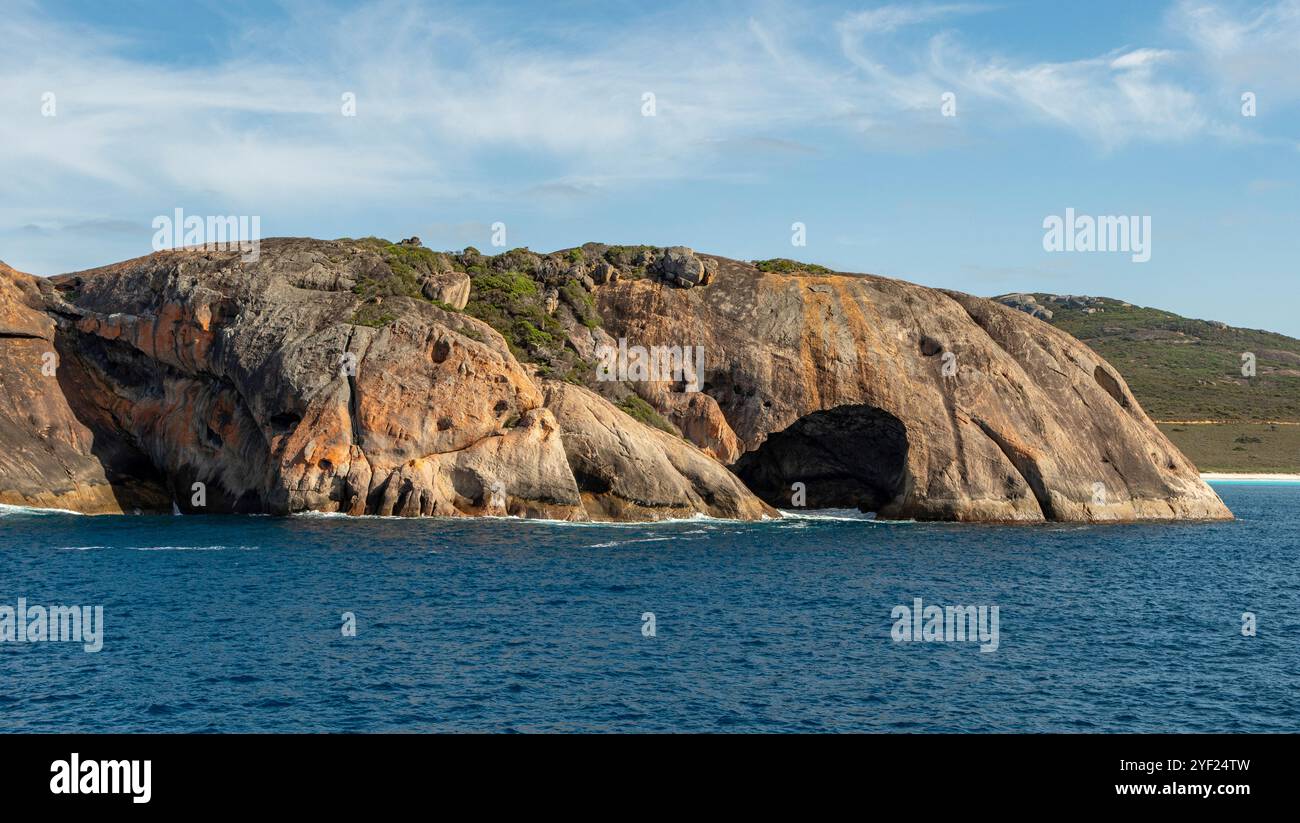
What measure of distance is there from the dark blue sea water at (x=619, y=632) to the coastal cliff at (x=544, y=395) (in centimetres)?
568

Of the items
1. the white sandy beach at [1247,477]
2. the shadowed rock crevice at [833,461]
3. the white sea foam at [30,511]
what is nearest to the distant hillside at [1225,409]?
the white sandy beach at [1247,477]

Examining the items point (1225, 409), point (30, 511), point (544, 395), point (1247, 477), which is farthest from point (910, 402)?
point (1225, 409)

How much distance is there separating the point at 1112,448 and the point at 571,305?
38556mm

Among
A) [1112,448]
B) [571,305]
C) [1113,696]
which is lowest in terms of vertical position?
[1113,696]

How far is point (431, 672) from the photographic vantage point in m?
33.5

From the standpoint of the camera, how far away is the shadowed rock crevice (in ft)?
274

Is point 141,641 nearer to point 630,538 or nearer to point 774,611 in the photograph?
point 774,611

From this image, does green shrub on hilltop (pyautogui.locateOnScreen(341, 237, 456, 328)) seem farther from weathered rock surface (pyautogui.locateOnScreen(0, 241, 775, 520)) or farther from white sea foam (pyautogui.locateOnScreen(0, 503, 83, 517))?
white sea foam (pyautogui.locateOnScreen(0, 503, 83, 517))

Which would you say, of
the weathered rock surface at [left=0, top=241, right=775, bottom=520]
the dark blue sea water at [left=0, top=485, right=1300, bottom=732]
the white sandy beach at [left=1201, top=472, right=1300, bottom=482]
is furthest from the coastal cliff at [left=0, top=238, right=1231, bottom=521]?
the white sandy beach at [left=1201, top=472, right=1300, bottom=482]

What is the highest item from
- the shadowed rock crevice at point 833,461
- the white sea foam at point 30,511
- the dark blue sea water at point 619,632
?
the shadowed rock crevice at point 833,461

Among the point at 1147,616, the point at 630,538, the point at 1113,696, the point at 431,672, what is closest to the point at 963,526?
the point at 630,538

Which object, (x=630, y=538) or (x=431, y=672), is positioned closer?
(x=431, y=672)

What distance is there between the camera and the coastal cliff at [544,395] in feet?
229

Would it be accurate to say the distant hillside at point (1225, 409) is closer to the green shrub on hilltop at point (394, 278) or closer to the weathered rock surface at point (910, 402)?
the weathered rock surface at point (910, 402)
